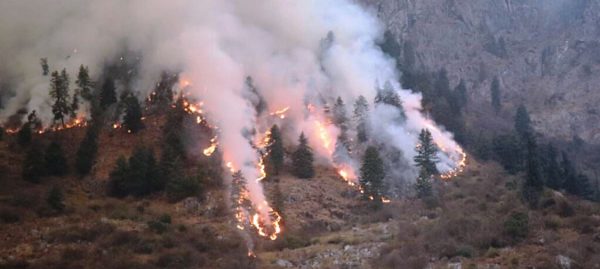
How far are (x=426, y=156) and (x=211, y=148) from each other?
1330 inches

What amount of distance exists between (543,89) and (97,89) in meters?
115

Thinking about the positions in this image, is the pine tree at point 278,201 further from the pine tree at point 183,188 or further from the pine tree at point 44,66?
the pine tree at point 44,66

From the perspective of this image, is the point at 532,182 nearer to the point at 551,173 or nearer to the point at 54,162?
the point at 551,173

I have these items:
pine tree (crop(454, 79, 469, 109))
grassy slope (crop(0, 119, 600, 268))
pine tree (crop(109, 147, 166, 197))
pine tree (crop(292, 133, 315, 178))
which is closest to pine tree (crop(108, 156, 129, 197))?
pine tree (crop(109, 147, 166, 197))

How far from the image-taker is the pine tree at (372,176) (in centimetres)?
8831

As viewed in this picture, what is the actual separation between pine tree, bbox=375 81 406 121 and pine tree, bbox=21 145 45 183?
5780 centimetres

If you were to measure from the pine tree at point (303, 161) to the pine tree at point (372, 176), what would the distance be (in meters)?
8.50

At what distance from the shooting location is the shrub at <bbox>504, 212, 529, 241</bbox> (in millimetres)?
59469

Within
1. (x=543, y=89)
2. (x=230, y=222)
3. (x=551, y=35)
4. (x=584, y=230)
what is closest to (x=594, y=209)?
(x=584, y=230)

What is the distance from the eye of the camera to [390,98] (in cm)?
11581

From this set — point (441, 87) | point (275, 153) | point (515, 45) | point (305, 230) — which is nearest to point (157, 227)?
point (305, 230)

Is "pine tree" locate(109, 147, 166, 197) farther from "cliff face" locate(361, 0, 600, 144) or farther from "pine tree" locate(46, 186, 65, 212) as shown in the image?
"cliff face" locate(361, 0, 600, 144)

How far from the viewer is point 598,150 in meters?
139

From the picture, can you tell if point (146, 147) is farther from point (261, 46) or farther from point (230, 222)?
point (261, 46)
